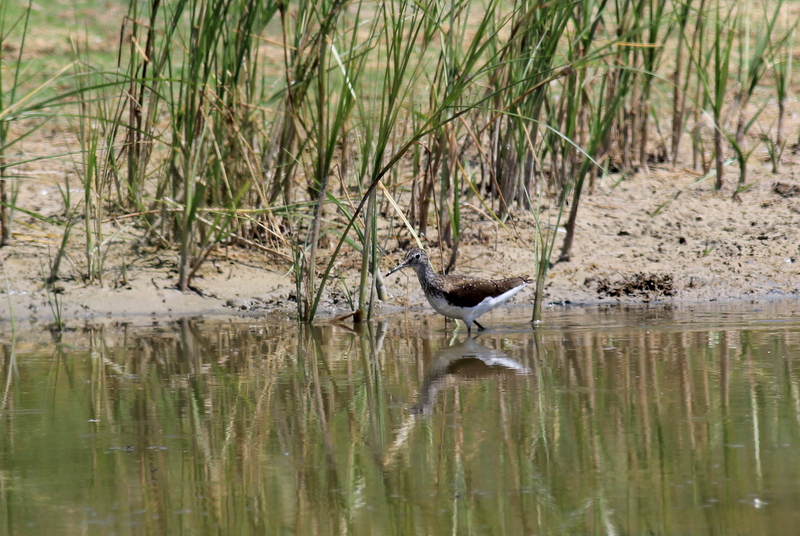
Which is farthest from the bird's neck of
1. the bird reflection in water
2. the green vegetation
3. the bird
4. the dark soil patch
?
the dark soil patch

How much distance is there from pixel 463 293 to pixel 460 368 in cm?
142

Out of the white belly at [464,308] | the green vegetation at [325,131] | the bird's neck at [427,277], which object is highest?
the green vegetation at [325,131]

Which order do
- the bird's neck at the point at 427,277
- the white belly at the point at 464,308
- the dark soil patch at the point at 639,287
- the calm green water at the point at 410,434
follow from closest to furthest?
1. the calm green water at the point at 410,434
2. the white belly at the point at 464,308
3. the bird's neck at the point at 427,277
4. the dark soil patch at the point at 639,287

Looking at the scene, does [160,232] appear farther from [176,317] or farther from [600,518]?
[600,518]

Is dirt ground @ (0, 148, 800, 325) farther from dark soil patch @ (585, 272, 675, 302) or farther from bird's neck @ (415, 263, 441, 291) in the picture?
bird's neck @ (415, 263, 441, 291)

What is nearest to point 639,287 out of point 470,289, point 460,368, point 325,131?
point 470,289

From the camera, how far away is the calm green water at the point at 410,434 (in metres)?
3.27

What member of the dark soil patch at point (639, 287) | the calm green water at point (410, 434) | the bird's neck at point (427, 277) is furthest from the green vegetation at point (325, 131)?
the calm green water at point (410, 434)

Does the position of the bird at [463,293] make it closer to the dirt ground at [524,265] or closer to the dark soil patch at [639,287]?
the dirt ground at [524,265]

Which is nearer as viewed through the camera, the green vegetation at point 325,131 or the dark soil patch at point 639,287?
the green vegetation at point 325,131

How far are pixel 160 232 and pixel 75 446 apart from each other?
4150 mm

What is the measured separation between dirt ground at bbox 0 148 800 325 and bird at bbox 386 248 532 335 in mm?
617

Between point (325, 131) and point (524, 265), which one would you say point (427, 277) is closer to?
point (325, 131)

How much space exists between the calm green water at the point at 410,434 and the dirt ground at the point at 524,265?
4.01ft
